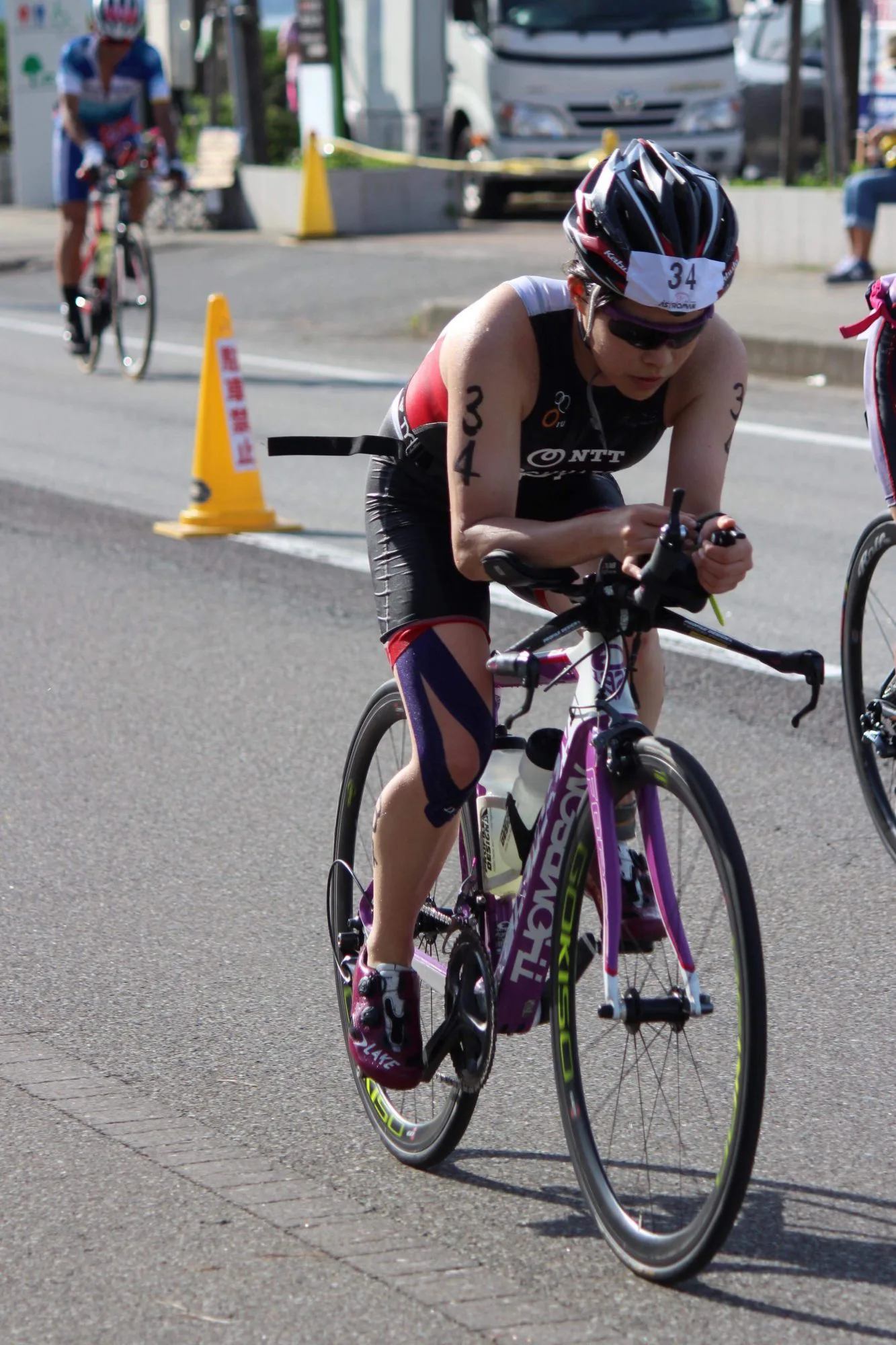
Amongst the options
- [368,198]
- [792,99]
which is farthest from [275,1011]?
[368,198]

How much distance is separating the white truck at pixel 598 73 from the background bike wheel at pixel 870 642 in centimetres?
1767

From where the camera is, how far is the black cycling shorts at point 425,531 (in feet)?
11.7

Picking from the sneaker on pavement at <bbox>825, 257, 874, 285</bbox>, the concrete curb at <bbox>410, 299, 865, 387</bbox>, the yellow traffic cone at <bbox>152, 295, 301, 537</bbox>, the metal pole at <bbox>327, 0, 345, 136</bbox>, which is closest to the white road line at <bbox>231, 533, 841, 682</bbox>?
the yellow traffic cone at <bbox>152, 295, 301, 537</bbox>

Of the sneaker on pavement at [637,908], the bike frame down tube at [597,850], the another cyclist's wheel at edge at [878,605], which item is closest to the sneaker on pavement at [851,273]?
the another cyclist's wheel at edge at [878,605]

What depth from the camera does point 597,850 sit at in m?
3.20

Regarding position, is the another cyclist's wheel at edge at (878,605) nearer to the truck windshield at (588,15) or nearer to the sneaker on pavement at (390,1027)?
the sneaker on pavement at (390,1027)

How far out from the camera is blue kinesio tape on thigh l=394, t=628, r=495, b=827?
11.5ft

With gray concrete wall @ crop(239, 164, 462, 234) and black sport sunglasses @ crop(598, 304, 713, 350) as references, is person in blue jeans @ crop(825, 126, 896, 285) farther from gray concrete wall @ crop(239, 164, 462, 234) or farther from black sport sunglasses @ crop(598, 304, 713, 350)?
black sport sunglasses @ crop(598, 304, 713, 350)

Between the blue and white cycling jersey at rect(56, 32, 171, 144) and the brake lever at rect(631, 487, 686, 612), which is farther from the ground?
the blue and white cycling jersey at rect(56, 32, 171, 144)

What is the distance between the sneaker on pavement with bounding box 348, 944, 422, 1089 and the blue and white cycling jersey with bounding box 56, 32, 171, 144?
36.0ft

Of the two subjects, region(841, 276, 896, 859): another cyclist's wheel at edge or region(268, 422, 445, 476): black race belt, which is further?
region(841, 276, 896, 859): another cyclist's wheel at edge

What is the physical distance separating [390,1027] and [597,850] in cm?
71

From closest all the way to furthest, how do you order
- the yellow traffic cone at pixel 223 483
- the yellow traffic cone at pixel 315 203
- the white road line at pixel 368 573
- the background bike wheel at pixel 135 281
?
the white road line at pixel 368 573, the yellow traffic cone at pixel 223 483, the background bike wheel at pixel 135 281, the yellow traffic cone at pixel 315 203

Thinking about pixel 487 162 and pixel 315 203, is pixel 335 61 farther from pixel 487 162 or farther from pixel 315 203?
pixel 315 203
